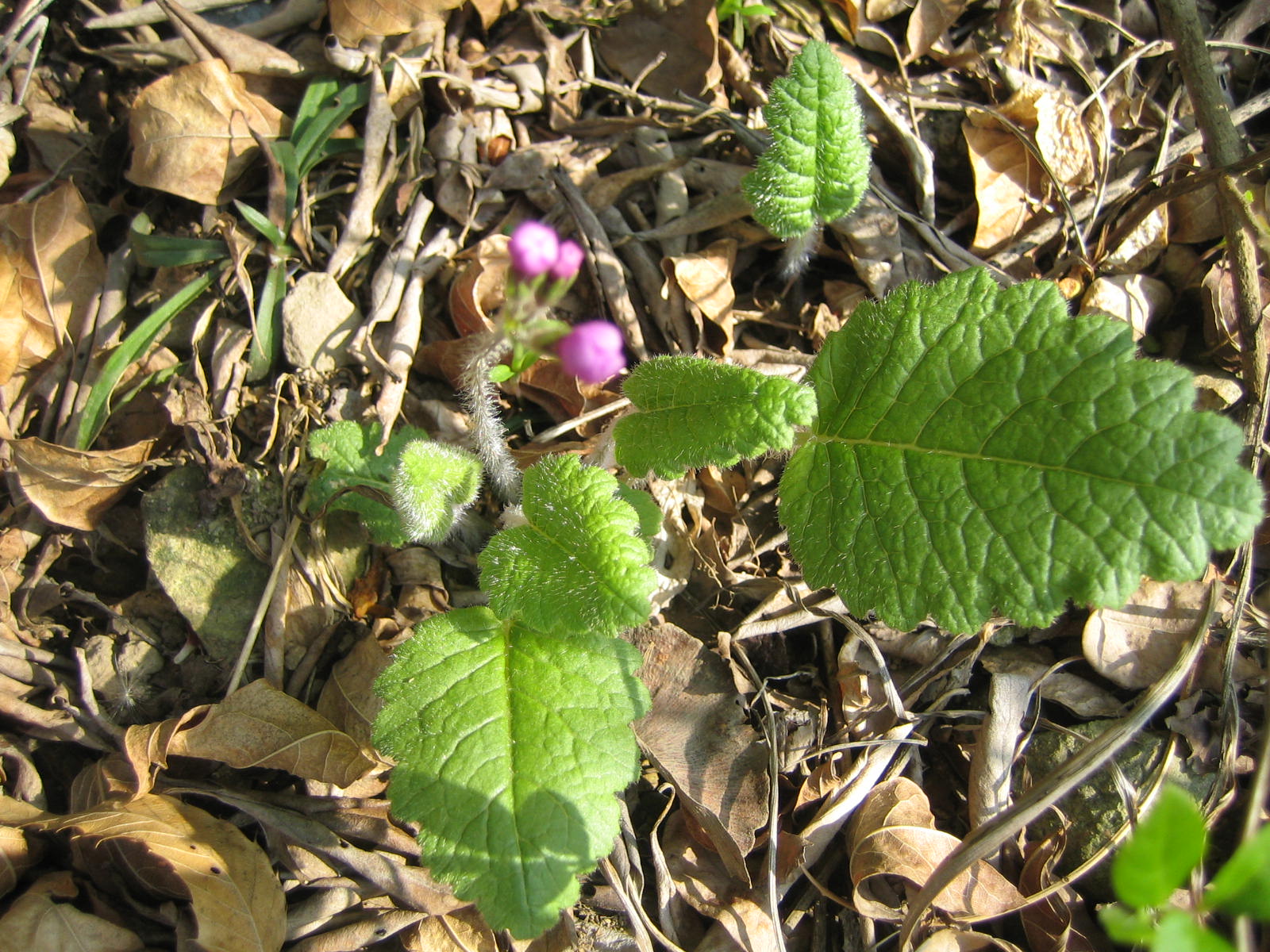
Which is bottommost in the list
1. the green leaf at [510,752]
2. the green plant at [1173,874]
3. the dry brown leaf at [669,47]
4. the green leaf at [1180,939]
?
the green leaf at [510,752]

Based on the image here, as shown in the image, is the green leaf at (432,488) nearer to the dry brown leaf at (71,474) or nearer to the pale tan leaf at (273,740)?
the pale tan leaf at (273,740)

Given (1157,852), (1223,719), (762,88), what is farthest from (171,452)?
(1223,719)

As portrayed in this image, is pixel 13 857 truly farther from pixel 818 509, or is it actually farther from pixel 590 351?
pixel 818 509

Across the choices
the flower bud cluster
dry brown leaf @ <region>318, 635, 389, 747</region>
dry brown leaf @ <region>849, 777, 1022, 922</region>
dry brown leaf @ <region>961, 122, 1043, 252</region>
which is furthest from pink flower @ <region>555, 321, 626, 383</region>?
dry brown leaf @ <region>961, 122, 1043, 252</region>

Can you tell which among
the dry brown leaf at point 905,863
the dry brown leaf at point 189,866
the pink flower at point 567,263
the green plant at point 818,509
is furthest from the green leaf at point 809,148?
the dry brown leaf at point 189,866

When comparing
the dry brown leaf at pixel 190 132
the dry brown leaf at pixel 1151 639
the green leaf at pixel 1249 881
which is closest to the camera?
the green leaf at pixel 1249 881

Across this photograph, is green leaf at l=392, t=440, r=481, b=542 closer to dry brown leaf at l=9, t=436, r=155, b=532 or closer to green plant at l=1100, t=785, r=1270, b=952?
dry brown leaf at l=9, t=436, r=155, b=532

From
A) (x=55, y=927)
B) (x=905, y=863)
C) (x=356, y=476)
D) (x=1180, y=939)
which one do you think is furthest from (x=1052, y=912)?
(x=55, y=927)
